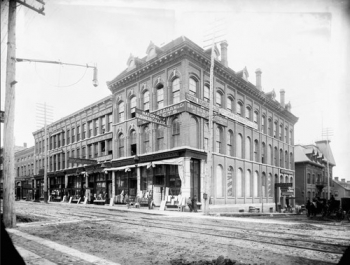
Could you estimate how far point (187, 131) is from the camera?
74.3 ft

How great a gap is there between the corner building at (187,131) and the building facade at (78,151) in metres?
2.84

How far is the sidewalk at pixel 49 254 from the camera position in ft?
18.1

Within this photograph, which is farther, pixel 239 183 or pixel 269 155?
pixel 269 155

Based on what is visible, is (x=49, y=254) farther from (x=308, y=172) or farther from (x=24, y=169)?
(x=308, y=172)

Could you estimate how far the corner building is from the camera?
23.1 m

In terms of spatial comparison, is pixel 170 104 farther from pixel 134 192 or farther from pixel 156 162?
pixel 134 192

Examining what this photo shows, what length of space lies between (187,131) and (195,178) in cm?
415

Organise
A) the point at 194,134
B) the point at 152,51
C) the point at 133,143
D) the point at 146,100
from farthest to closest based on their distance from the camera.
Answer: the point at 133,143, the point at 146,100, the point at 152,51, the point at 194,134

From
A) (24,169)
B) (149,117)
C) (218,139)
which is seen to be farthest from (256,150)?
(24,169)

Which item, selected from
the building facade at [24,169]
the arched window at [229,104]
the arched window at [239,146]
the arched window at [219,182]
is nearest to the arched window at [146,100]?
the arched window at [229,104]

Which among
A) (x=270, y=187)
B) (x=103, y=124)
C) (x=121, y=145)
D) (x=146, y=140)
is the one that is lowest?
(x=270, y=187)

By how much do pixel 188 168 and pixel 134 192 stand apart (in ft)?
25.0

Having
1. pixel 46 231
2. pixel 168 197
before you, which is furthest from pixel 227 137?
pixel 46 231

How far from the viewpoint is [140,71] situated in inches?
1062
